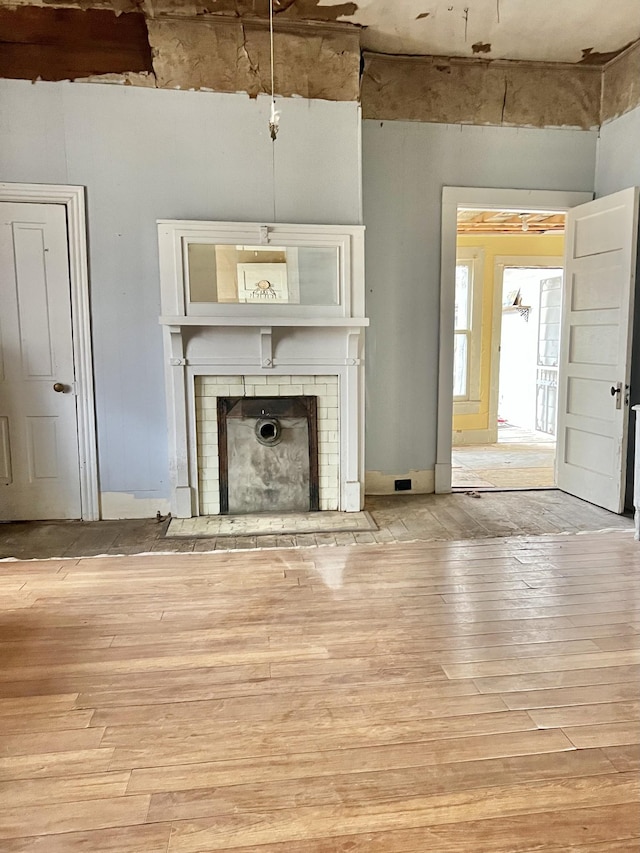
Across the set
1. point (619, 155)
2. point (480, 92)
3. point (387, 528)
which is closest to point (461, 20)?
point (480, 92)

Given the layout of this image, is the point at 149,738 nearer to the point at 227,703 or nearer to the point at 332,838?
the point at 227,703

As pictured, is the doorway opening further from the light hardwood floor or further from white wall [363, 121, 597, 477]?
the light hardwood floor

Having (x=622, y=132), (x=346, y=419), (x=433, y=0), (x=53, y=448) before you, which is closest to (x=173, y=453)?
(x=53, y=448)

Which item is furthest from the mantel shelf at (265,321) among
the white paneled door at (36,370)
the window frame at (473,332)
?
the window frame at (473,332)

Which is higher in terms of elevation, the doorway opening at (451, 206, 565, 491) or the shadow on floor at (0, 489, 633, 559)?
the doorway opening at (451, 206, 565, 491)

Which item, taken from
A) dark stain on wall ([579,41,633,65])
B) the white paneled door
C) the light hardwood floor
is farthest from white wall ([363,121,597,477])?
the white paneled door

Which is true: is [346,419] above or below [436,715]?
above

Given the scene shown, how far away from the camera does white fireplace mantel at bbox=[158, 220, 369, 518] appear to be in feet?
12.6

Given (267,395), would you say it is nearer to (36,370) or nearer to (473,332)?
(36,370)

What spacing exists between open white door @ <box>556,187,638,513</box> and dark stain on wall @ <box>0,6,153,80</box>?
339 centimetres

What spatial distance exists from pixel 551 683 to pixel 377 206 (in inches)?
138

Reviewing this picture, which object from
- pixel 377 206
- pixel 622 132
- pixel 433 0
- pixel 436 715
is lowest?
pixel 436 715

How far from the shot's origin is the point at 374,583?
3.00 metres

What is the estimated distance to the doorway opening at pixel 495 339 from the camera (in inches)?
258
